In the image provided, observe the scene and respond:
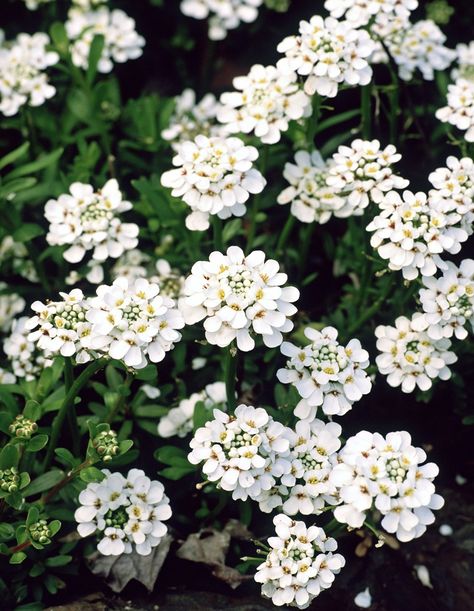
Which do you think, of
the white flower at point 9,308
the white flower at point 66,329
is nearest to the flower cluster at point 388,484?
the white flower at point 66,329

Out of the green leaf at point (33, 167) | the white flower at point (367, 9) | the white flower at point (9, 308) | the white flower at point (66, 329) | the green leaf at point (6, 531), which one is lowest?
the white flower at point (9, 308)

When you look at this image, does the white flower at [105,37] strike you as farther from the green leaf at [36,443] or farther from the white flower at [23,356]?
the green leaf at [36,443]

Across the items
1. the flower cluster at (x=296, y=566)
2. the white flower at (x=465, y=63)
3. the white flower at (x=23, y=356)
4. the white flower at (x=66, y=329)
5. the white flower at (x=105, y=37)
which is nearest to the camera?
the flower cluster at (x=296, y=566)

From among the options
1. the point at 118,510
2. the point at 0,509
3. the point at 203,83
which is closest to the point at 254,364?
the point at 118,510

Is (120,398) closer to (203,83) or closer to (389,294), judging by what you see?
(389,294)

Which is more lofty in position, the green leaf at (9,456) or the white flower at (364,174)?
the white flower at (364,174)

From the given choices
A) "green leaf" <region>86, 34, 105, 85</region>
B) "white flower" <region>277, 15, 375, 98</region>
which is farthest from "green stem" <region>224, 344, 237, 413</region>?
"green leaf" <region>86, 34, 105, 85</region>

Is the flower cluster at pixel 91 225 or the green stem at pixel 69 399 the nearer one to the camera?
the green stem at pixel 69 399
